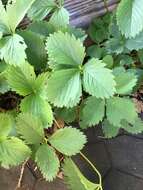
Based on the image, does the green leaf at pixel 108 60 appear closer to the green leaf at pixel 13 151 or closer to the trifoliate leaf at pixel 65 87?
the trifoliate leaf at pixel 65 87

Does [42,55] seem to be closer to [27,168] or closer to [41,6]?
[41,6]

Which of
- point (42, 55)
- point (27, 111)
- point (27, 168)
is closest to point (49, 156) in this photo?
point (27, 111)

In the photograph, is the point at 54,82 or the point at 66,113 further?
the point at 66,113

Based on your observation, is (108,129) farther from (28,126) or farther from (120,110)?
(28,126)

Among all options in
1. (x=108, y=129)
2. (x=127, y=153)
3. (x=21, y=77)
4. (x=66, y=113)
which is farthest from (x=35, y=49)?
(x=127, y=153)

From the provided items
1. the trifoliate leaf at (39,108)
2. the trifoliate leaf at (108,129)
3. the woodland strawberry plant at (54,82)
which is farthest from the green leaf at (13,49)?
the trifoliate leaf at (108,129)

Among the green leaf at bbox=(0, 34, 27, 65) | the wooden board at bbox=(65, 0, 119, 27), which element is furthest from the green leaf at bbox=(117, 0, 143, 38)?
the wooden board at bbox=(65, 0, 119, 27)

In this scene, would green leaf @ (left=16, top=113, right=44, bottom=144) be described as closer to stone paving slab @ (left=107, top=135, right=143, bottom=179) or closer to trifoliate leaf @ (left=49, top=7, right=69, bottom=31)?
trifoliate leaf @ (left=49, top=7, right=69, bottom=31)
